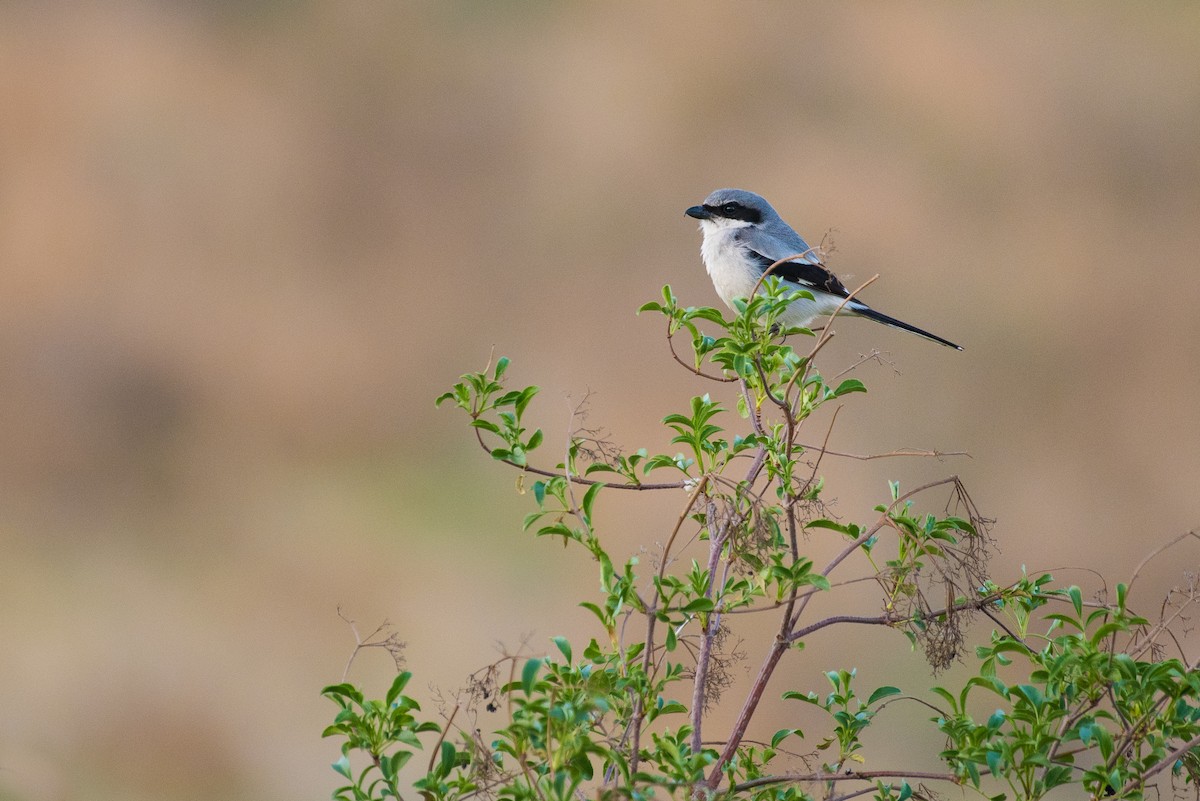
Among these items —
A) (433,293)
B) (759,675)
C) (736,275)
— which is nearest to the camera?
(759,675)

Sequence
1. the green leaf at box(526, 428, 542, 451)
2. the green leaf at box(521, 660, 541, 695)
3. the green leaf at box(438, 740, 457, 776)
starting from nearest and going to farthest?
1. the green leaf at box(521, 660, 541, 695)
2. the green leaf at box(438, 740, 457, 776)
3. the green leaf at box(526, 428, 542, 451)

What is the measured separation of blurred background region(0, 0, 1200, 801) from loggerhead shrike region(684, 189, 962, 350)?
329 centimetres

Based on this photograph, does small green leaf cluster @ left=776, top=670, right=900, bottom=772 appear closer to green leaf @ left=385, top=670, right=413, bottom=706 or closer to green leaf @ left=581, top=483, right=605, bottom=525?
green leaf @ left=581, top=483, right=605, bottom=525

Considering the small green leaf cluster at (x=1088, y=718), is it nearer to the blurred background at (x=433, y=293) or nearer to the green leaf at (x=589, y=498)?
the green leaf at (x=589, y=498)

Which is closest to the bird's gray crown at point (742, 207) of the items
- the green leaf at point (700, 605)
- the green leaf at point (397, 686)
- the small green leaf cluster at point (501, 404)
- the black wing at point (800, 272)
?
the black wing at point (800, 272)

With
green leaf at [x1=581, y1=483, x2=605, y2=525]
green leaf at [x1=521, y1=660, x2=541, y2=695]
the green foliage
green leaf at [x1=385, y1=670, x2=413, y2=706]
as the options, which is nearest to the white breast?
the green foliage

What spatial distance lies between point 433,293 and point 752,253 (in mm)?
6080

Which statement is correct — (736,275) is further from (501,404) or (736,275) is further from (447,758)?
(447,758)

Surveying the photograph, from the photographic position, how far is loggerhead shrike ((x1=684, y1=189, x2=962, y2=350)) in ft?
16.4

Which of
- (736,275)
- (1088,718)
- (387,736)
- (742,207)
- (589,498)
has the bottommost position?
(1088,718)

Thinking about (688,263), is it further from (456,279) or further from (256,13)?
(256,13)

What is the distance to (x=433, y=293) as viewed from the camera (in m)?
10.8

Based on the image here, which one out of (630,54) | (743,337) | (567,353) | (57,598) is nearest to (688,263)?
(567,353)

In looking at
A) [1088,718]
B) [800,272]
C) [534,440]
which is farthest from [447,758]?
[800,272]
